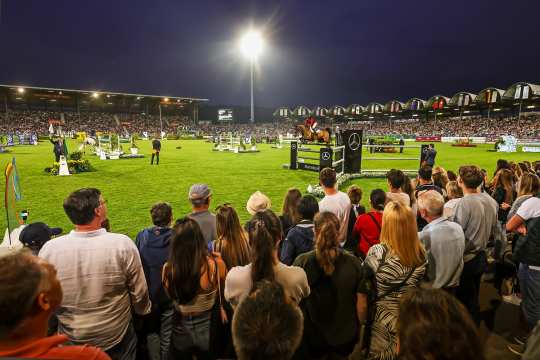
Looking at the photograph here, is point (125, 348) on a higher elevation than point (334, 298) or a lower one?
lower

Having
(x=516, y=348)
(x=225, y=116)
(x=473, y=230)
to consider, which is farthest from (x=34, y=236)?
(x=225, y=116)

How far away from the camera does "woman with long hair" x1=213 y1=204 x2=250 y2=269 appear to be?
3.34m

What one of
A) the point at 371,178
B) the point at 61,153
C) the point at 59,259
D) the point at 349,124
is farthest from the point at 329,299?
the point at 349,124

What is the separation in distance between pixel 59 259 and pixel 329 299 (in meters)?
2.39

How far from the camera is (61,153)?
671 inches

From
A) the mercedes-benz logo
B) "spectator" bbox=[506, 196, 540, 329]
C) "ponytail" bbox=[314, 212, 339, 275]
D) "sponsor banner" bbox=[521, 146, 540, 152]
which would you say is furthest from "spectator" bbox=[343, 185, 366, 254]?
"sponsor banner" bbox=[521, 146, 540, 152]

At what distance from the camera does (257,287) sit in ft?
6.18

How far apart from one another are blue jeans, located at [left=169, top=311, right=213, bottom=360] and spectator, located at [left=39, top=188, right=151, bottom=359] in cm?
48

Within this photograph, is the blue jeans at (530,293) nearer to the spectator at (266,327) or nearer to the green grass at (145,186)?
the spectator at (266,327)

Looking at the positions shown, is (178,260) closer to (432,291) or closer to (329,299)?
(329,299)

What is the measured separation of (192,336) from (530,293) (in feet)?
12.9

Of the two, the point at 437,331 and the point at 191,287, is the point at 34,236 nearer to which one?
the point at 191,287

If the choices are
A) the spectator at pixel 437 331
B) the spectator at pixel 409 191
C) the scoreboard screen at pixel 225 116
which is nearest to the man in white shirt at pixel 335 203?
the spectator at pixel 409 191

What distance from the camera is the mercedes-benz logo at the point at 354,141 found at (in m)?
14.7
